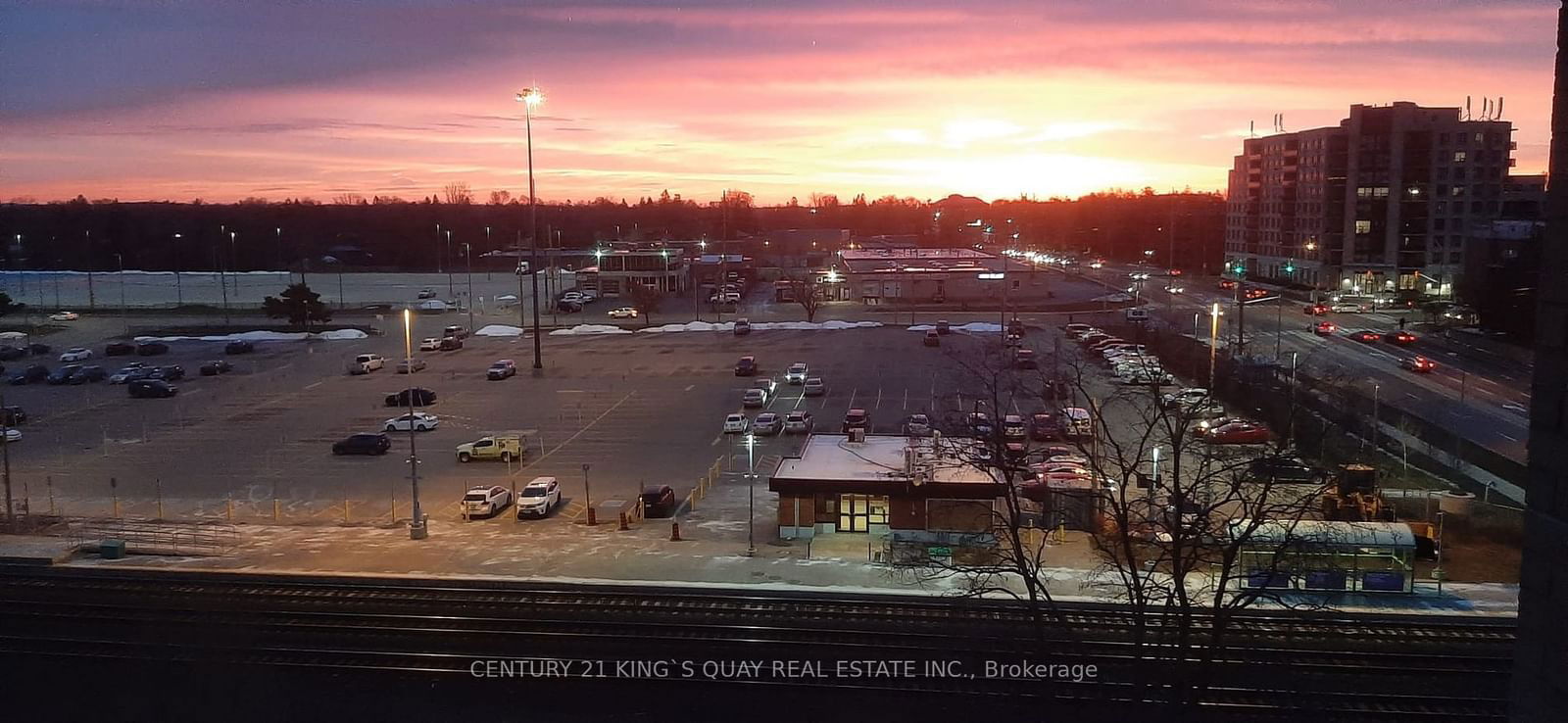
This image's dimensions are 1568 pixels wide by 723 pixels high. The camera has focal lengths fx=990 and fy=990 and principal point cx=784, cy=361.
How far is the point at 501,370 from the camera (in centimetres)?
2905

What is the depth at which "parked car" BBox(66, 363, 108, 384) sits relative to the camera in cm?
2917

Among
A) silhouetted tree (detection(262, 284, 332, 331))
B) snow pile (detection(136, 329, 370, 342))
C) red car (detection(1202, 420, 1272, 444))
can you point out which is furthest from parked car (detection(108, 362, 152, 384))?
red car (detection(1202, 420, 1272, 444))

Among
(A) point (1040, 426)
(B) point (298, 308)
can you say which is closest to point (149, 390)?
(B) point (298, 308)

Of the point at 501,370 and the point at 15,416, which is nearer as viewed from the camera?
the point at 15,416

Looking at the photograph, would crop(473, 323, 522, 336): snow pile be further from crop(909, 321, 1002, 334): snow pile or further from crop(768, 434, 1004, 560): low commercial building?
crop(768, 434, 1004, 560): low commercial building

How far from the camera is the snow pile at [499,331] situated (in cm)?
3906

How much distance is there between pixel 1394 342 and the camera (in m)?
31.9

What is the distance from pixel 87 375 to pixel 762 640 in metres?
28.2

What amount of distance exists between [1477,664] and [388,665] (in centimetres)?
1056

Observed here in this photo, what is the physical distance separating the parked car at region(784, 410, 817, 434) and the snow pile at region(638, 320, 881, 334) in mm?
17059

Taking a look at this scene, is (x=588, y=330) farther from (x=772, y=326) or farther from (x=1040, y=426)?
(x=1040, y=426)

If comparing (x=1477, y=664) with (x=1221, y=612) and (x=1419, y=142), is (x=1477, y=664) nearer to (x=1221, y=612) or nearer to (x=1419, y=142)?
(x=1221, y=612)

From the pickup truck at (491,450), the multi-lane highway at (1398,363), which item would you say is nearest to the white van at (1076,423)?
the multi-lane highway at (1398,363)

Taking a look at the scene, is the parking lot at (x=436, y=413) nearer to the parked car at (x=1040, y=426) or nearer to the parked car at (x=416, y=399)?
the parked car at (x=416, y=399)
